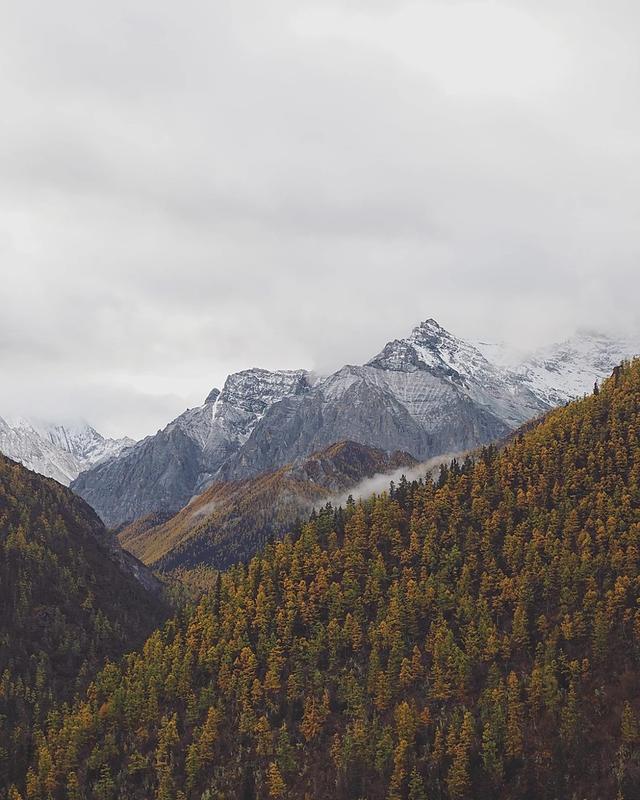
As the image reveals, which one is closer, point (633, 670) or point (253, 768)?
point (633, 670)

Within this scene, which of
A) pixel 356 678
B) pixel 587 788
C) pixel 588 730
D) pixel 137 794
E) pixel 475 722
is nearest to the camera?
pixel 587 788

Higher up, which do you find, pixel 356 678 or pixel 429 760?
pixel 356 678

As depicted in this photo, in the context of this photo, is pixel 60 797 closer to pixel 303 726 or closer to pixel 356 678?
pixel 303 726

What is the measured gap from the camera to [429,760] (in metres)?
170

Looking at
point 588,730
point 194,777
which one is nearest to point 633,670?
point 588,730

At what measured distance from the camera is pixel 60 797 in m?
196

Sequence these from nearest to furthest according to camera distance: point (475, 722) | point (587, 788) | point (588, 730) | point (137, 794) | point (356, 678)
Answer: point (587, 788) < point (588, 730) < point (475, 722) < point (137, 794) < point (356, 678)

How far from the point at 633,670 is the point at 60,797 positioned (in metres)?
141

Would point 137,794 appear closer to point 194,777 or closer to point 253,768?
point 194,777

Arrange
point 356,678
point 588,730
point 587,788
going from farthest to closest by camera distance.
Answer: point 356,678 < point 588,730 < point 587,788

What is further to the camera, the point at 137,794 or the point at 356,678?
the point at 356,678

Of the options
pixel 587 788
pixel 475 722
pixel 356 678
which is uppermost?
pixel 356 678

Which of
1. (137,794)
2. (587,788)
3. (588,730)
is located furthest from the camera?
(137,794)

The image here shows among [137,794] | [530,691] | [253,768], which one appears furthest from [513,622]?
[137,794]
